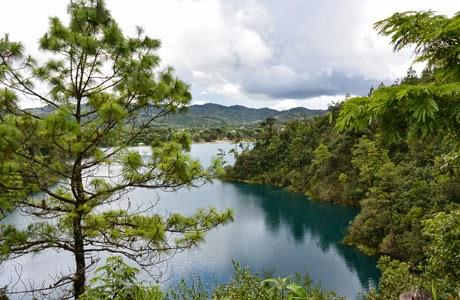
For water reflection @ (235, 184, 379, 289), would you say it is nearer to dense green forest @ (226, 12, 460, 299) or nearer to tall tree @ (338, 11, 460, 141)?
dense green forest @ (226, 12, 460, 299)

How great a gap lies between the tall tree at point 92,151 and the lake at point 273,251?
652cm

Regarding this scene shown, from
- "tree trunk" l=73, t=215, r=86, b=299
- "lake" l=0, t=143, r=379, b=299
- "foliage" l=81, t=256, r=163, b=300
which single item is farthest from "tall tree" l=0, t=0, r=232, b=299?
"lake" l=0, t=143, r=379, b=299

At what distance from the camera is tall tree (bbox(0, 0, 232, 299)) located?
5.32 meters

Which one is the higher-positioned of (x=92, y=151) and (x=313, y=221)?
(x=92, y=151)

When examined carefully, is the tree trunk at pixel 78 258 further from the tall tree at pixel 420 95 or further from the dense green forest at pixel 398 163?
the tall tree at pixel 420 95

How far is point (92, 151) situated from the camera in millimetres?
5703

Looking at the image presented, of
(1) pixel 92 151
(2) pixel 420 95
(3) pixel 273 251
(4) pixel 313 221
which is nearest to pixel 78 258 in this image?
(1) pixel 92 151

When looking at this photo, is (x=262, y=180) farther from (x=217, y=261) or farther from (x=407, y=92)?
(x=407, y=92)

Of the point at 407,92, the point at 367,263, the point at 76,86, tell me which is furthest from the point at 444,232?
the point at 367,263

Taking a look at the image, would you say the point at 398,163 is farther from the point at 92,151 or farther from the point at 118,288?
the point at 118,288

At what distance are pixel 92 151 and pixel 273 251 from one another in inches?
767

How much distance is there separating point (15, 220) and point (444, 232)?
30154mm

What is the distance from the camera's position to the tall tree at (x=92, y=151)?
532cm

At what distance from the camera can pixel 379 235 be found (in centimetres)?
2258
